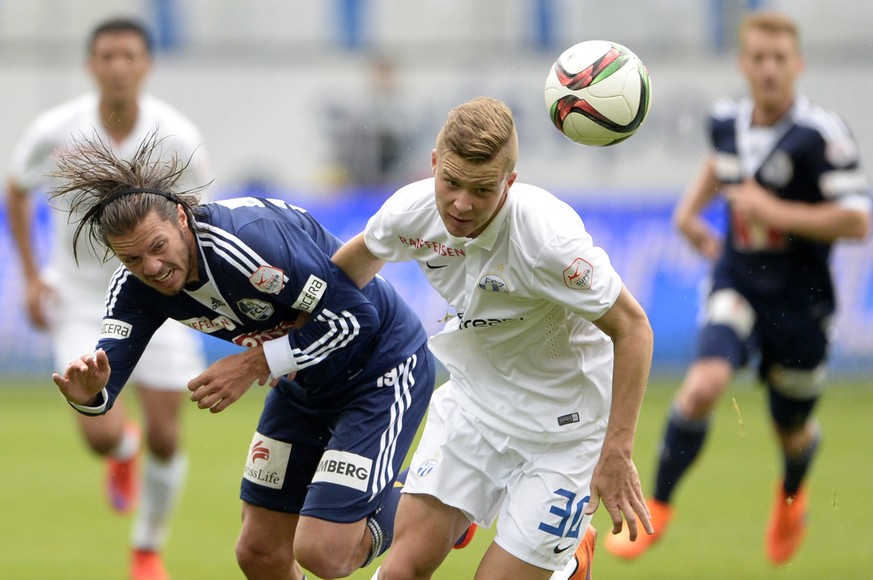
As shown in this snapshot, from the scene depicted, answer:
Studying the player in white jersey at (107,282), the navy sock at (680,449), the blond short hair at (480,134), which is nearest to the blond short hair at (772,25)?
the navy sock at (680,449)

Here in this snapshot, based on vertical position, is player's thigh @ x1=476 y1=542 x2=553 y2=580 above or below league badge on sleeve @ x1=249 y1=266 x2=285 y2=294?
below

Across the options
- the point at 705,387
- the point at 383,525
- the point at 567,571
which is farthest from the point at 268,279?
the point at 705,387

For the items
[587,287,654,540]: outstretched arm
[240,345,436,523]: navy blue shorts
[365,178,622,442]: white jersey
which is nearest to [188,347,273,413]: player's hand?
[240,345,436,523]: navy blue shorts

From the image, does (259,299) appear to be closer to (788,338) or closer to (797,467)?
(788,338)

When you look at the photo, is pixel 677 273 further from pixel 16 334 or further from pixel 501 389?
pixel 501 389

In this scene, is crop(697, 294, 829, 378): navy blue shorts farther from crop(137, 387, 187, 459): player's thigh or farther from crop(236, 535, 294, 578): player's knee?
crop(236, 535, 294, 578): player's knee

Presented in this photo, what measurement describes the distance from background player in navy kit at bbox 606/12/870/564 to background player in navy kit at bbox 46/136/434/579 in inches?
96.6

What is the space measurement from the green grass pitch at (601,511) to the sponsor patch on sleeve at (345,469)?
1873mm

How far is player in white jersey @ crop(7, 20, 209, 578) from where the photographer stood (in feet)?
23.3

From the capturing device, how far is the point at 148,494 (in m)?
7.07

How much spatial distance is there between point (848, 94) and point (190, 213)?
1294 centimetres

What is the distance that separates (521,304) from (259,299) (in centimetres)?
95

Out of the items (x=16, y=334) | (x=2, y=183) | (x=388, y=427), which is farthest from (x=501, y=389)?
(x=2, y=183)

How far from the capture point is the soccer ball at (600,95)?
15.5 ft
